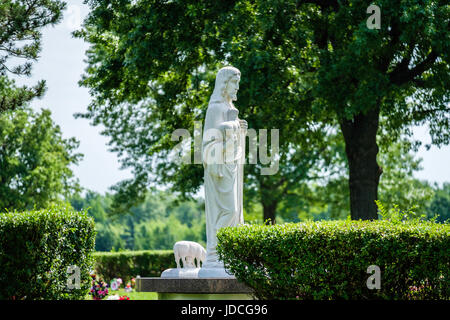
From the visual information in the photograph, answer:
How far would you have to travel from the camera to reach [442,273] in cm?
618

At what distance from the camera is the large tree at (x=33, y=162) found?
31.6m

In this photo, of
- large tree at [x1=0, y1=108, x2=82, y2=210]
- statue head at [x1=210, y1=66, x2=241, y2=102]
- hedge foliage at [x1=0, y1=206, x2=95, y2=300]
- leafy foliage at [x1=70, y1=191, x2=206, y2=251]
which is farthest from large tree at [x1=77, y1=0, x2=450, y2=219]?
leafy foliage at [x1=70, y1=191, x2=206, y2=251]

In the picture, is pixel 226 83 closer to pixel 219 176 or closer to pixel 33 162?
pixel 219 176

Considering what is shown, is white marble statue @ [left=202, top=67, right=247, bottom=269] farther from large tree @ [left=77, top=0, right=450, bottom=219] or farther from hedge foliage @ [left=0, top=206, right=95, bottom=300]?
large tree @ [left=77, top=0, right=450, bottom=219]

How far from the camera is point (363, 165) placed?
14.6 meters

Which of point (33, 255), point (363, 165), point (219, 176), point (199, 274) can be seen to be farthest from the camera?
point (363, 165)

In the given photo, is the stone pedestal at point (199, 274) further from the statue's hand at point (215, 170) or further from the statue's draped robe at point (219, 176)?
the statue's hand at point (215, 170)

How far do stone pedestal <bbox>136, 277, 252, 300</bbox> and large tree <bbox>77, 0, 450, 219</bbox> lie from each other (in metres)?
5.97

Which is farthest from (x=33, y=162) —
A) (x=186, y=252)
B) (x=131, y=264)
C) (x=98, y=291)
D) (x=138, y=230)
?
(x=138, y=230)

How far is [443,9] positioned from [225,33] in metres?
5.48

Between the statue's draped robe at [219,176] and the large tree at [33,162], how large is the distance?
2424cm

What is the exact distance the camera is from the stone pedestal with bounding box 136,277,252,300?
809cm

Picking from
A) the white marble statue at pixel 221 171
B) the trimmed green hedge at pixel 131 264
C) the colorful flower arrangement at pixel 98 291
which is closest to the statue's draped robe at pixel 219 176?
the white marble statue at pixel 221 171

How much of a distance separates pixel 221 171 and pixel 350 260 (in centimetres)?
334
